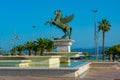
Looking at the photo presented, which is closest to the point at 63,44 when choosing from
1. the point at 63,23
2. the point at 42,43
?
the point at 63,23

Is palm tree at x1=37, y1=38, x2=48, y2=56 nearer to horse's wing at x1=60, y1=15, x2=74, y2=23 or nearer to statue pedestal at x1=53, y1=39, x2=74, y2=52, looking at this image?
horse's wing at x1=60, y1=15, x2=74, y2=23

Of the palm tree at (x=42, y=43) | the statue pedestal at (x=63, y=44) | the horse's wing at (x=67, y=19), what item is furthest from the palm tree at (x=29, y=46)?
the statue pedestal at (x=63, y=44)

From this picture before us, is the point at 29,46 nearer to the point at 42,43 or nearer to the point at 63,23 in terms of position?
the point at 42,43

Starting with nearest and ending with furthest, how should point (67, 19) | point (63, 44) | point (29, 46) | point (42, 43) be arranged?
1. point (63, 44)
2. point (67, 19)
3. point (42, 43)
4. point (29, 46)

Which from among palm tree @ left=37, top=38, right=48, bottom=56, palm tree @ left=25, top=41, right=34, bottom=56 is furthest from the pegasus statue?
palm tree @ left=25, top=41, right=34, bottom=56

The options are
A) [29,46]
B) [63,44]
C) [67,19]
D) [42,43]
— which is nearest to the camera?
[63,44]

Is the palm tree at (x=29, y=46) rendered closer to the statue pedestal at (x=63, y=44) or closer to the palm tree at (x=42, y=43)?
the palm tree at (x=42, y=43)

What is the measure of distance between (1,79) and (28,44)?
3156 inches

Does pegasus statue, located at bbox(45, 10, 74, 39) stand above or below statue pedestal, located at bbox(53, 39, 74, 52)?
above

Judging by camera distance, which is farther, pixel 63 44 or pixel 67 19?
pixel 67 19

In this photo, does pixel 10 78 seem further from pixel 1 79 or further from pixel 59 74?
pixel 59 74

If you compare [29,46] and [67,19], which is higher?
[67,19]

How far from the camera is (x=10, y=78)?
1944cm

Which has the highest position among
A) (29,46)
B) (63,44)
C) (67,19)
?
(67,19)
